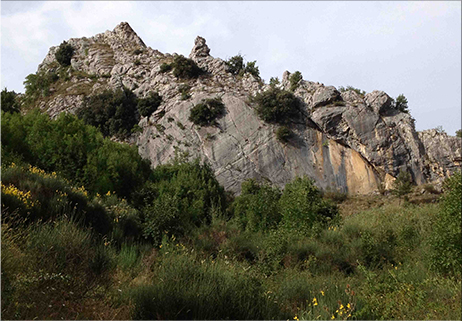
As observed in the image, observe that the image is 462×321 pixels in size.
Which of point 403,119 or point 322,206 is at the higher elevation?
point 403,119

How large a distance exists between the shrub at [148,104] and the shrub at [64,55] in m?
21.0

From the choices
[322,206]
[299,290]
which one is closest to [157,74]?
[322,206]

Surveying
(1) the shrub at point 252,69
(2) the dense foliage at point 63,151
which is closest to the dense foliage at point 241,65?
(1) the shrub at point 252,69

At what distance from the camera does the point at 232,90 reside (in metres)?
44.2

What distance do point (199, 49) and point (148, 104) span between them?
12.4 metres

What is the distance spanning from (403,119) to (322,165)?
Result: 10.2m

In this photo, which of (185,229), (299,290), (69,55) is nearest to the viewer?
(299,290)

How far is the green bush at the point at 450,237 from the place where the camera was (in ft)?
28.0

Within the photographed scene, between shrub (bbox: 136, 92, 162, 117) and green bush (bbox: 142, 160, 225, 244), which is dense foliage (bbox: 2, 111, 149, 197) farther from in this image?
shrub (bbox: 136, 92, 162, 117)

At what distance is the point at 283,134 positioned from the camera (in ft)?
131

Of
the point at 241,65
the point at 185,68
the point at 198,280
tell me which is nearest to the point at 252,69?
the point at 241,65

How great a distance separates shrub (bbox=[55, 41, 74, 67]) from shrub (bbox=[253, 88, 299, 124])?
107 ft

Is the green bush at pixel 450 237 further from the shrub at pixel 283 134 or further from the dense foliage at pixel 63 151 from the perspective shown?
the shrub at pixel 283 134

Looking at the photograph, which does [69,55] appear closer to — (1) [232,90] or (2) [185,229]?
(1) [232,90]
